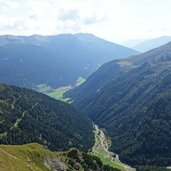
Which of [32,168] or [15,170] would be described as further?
[32,168]

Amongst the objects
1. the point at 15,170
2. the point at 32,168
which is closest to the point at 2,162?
the point at 15,170

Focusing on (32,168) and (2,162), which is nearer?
(2,162)

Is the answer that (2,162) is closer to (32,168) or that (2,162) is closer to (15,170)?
(15,170)
